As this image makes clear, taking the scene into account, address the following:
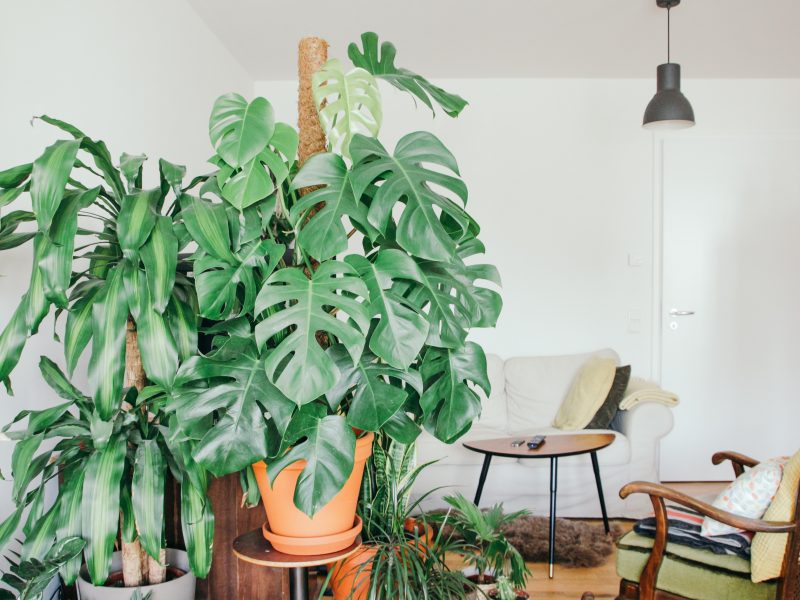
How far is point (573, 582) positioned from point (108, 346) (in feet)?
7.77

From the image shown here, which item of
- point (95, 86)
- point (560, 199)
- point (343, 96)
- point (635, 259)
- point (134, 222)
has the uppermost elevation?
point (95, 86)

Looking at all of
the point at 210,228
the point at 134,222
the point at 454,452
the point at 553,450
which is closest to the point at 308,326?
the point at 210,228

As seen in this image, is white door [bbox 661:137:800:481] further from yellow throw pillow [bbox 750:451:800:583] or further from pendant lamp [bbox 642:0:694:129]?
yellow throw pillow [bbox 750:451:800:583]

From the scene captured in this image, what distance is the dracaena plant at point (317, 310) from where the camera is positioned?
4.28 feet

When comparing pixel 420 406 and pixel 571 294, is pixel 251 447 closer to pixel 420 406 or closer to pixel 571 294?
pixel 420 406

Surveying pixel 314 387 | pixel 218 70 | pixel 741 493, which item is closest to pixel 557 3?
pixel 218 70

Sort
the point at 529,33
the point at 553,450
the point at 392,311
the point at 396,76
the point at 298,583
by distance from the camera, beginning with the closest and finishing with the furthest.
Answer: the point at 392,311, the point at 298,583, the point at 396,76, the point at 553,450, the point at 529,33

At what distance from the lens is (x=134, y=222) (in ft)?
4.38

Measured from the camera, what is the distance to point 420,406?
5.00 feet

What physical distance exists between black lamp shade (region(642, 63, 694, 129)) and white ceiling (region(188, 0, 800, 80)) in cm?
30

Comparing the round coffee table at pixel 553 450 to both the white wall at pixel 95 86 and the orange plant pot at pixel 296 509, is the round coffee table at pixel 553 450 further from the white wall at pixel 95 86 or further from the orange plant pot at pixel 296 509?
the white wall at pixel 95 86

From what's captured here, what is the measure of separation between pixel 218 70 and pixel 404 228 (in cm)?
318

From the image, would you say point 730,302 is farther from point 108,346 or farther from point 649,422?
point 108,346

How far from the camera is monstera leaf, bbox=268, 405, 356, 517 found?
1284 mm
